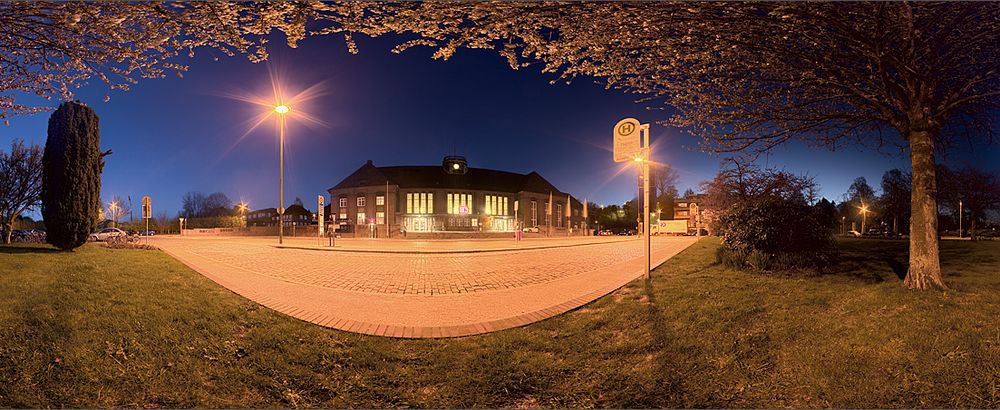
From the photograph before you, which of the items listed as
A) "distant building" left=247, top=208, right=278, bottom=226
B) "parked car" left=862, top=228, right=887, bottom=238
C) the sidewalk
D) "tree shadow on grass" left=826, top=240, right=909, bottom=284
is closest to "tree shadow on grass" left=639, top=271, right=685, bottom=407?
"tree shadow on grass" left=826, top=240, right=909, bottom=284

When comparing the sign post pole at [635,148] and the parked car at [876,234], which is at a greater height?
the sign post pole at [635,148]

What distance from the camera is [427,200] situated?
57.9 metres

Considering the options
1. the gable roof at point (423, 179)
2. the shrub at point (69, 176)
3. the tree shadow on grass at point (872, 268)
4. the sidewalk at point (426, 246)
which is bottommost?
the sidewalk at point (426, 246)

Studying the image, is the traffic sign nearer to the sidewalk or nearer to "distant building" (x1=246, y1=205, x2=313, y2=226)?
the sidewalk

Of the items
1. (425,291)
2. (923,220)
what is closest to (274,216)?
(425,291)

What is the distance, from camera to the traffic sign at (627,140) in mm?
9070

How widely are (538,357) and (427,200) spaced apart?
5485 cm

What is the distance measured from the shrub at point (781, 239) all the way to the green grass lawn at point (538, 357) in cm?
347

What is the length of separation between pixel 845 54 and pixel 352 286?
33.2ft

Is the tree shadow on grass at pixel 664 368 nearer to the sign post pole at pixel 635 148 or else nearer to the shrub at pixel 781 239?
the sign post pole at pixel 635 148

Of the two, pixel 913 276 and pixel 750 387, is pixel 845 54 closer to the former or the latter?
pixel 913 276

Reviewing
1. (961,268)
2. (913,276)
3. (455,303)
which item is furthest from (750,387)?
(961,268)

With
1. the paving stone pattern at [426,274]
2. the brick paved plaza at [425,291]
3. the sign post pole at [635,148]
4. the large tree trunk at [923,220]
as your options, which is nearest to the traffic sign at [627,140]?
the sign post pole at [635,148]

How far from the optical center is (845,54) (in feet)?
23.7
